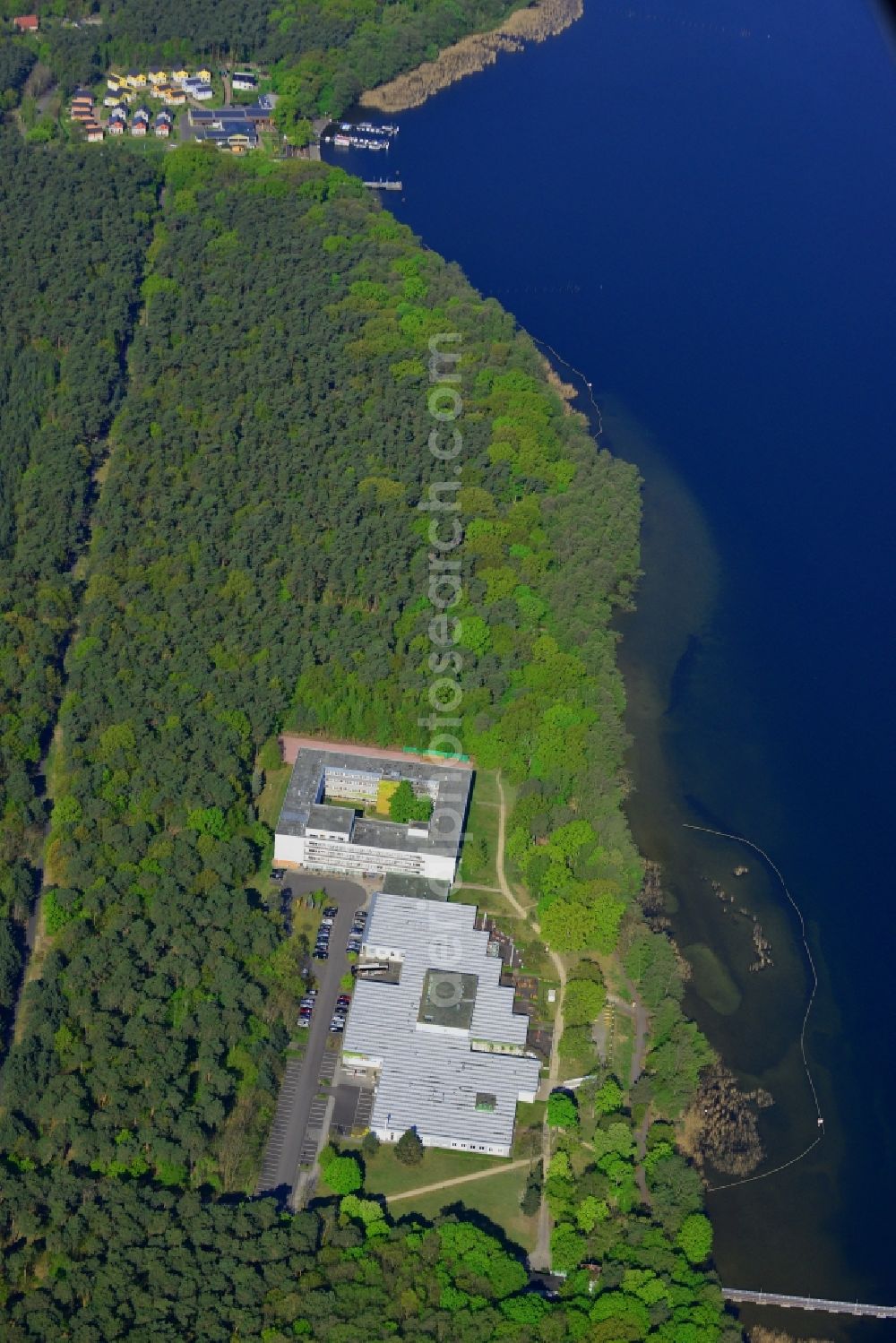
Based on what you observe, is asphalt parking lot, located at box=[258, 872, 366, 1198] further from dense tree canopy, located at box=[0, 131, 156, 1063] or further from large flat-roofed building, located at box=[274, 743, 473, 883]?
dense tree canopy, located at box=[0, 131, 156, 1063]

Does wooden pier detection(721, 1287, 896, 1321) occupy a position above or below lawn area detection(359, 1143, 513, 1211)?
below

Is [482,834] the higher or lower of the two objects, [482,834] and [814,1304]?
the higher

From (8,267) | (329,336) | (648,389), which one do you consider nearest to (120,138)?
(8,267)

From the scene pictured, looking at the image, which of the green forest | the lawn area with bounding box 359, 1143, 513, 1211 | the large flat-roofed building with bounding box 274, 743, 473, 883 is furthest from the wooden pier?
the large flat-roofed building with bounding box 274, 743, 473, 883

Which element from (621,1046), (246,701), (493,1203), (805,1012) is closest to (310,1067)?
(493,1203)

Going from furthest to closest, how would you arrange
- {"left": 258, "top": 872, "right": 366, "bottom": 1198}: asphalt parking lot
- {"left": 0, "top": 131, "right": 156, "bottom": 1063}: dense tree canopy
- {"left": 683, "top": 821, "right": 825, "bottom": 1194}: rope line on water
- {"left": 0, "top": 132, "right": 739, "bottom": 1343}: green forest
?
{"left": 0, "top": 131, "right": 156, "bottom": 1063}: dense tree canopy < {"left": 683, "top": 821, "right": 825, "bottom": 1194}: rope line on water < {"left": 258, "top": 872, "right": 366, "bottom": 1198}: asphalt parking lot < {"left": 0, "top": 132, "right": 739, "bottom": 1343}: green forest

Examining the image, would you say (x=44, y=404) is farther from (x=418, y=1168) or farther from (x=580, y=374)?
(x=418, y=1168)

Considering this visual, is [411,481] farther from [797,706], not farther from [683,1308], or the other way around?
[683,1308]
